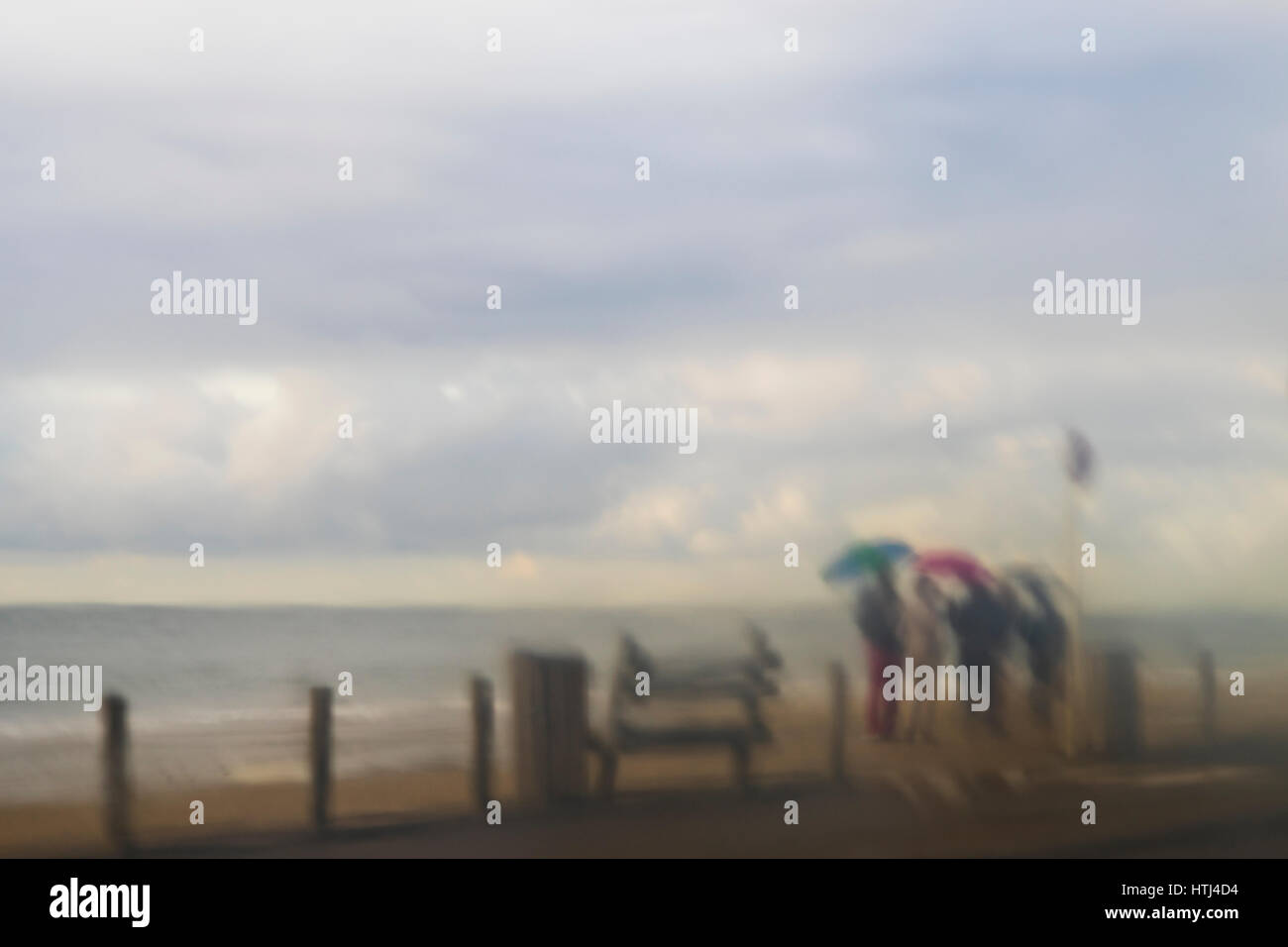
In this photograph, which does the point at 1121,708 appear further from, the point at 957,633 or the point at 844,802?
the point at 844,802

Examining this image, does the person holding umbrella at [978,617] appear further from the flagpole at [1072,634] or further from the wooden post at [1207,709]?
the wooden post at [1207,709]

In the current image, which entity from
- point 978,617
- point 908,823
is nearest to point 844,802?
point 908,823

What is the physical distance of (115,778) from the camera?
732cm

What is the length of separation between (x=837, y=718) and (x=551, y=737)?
156 centimetres

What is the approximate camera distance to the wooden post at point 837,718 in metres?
7.47

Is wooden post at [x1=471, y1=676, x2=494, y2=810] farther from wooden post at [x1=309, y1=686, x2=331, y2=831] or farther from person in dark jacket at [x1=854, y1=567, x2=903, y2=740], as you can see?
person in dark jacket at [x1=854, y1=567, x2=903, y2=740]

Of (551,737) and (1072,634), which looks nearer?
(551,737)

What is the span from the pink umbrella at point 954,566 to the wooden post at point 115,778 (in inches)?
172

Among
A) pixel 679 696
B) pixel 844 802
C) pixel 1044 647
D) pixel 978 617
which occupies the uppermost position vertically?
pixel 978 617

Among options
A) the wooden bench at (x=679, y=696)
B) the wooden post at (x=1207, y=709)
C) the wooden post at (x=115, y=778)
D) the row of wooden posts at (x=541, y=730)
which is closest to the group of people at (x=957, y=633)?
the row of wooden posts at (x=541, y=730)

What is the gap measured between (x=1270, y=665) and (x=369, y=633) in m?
4.81
